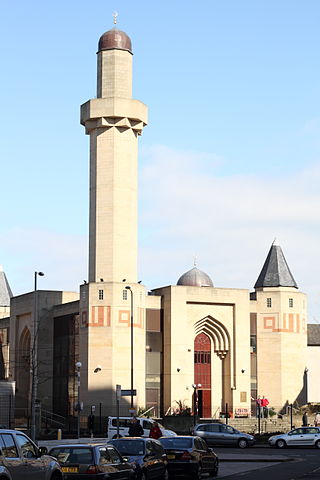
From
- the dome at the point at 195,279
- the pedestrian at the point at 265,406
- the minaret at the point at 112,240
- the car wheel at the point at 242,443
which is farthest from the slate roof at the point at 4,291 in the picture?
the car wheel at the point at 242,443

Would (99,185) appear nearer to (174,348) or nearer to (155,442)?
(174,348)

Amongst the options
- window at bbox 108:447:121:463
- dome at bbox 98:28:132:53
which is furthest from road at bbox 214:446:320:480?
dome at bbox 98:28:132:53

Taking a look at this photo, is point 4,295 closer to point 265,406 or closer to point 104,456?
point 265,406

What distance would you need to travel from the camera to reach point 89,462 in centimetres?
2162

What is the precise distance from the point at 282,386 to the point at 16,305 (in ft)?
79.7

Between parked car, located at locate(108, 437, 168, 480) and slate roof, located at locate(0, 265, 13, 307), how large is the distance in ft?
221

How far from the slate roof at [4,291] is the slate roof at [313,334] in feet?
102

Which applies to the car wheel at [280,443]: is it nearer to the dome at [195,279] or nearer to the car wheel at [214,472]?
the car wheel at [214,472]

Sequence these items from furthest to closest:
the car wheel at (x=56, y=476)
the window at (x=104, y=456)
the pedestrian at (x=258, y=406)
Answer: the pedestrian at (x=258, y=406), the window at (x=104, y=456), the car wheel at (x=56, y=476)

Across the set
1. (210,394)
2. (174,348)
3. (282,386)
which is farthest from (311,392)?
(174,348)

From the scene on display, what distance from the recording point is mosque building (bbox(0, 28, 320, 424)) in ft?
216

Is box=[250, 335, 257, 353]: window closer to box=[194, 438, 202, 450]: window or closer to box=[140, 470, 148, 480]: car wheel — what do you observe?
box=[194, 438, 202, 450]: window

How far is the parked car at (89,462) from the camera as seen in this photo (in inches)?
846

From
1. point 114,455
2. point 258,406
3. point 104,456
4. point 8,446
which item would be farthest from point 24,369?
point 8,446
